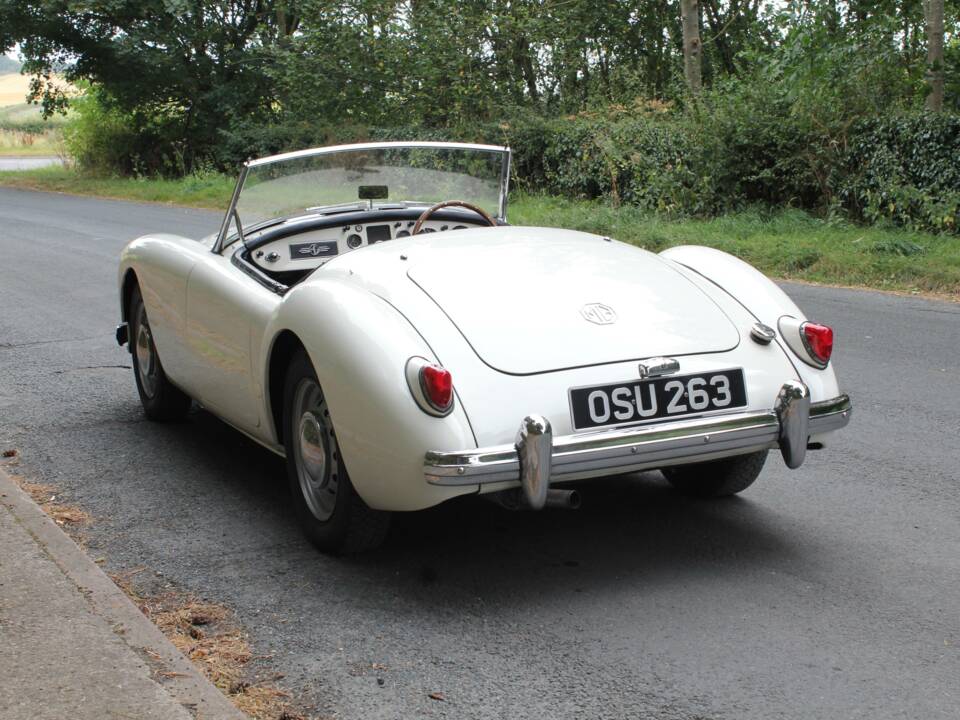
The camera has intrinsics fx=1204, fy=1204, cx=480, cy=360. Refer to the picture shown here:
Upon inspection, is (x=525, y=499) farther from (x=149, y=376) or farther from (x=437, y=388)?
(x=149, y=376)

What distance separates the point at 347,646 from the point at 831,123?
12540 mm

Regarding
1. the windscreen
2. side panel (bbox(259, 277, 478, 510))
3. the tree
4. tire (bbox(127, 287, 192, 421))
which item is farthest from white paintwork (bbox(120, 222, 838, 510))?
the tree

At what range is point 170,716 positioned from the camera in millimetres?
2885

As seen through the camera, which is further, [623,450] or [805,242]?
[805,242]

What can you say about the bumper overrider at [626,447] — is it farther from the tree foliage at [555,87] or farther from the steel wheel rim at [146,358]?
the tree foliage at [555,87]

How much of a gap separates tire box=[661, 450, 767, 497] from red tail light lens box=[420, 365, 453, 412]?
137 cm

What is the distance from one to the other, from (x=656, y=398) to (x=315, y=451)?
1.22 m

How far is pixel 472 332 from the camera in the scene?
3939 millimetres

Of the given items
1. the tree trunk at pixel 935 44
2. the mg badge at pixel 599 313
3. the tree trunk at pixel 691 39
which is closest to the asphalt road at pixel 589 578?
the mg badge at pixel 599 313

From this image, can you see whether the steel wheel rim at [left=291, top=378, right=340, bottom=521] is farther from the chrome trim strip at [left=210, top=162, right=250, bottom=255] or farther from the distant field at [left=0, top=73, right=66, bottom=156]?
the distant field at [left=0, top=73, right=66, bottom=156]

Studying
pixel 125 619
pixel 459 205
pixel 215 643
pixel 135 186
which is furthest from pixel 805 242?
pixel 135 186

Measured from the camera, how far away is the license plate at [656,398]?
3762 mm

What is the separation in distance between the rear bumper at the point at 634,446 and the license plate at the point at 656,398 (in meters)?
0.04

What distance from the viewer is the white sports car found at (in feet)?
12.1
